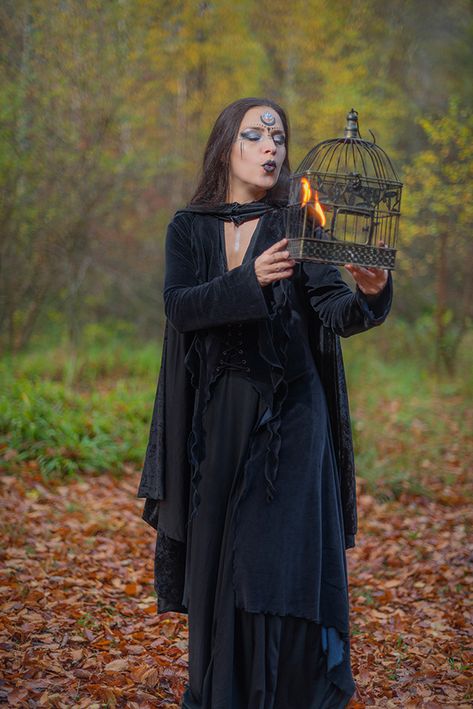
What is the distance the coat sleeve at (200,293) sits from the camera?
2.38 metres

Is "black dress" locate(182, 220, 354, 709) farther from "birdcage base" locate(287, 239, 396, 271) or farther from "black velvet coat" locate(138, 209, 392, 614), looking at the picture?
"birdcage base" locate(287, 239, 396, 271)

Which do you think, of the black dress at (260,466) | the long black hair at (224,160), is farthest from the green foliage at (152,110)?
the black dress at (260,466)

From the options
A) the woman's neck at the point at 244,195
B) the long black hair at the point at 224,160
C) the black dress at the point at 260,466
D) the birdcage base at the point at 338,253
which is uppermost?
the long black hair at the point at 224,160

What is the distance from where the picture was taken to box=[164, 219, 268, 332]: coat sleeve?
2377 mm

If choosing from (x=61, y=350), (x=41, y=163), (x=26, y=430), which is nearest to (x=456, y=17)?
(x=41, y=163)

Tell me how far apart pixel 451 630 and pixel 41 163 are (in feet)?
25.8

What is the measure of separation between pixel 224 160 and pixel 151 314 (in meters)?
10.7

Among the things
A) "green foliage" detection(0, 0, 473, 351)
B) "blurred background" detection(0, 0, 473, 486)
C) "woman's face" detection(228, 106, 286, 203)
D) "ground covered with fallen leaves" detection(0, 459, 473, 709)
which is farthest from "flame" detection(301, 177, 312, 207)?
"green foliage" detection(0, 0, 473, 351)

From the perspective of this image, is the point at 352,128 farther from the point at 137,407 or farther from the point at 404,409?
the point at 404,409

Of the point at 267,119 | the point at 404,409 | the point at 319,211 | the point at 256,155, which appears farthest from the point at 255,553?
the point at 404,409

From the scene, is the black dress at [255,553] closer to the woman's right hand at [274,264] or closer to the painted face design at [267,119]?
the woman's right hand at [274,264]

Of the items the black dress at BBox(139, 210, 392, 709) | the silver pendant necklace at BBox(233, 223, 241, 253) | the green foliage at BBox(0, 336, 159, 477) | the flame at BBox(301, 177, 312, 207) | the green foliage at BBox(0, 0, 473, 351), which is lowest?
the green foliage at BBox(0, 336, 159, 477)

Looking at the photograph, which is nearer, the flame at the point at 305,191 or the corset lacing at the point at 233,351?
the flame at the point at 305,191

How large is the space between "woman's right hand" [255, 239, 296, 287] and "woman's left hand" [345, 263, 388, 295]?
18cm
